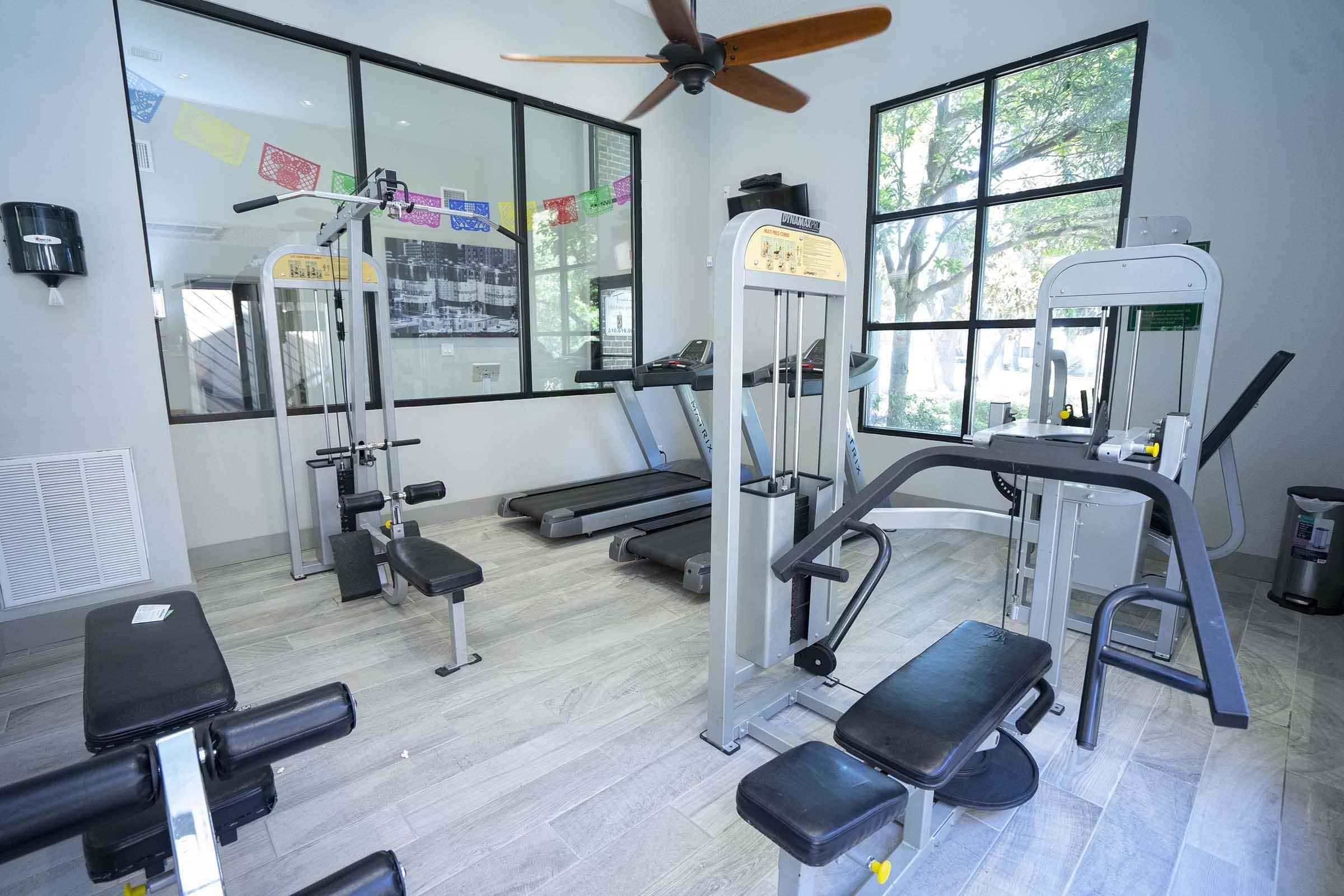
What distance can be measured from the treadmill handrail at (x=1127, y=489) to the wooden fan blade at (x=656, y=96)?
191 centimetres

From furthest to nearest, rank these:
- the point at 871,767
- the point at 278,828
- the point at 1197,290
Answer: the point at 1197,290, the point at 278,828, the point at 871,767

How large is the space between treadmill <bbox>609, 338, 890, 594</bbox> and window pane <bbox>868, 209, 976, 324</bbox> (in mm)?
1381

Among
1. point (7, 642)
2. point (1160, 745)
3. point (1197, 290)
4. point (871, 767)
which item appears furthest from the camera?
point (7, 642)

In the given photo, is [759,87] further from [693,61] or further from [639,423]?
[639,423]

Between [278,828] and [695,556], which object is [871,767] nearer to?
[278,828]

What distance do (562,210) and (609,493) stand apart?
232cm

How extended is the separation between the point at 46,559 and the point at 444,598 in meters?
1.63

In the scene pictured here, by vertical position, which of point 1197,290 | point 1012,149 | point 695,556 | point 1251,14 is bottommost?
point 695,556

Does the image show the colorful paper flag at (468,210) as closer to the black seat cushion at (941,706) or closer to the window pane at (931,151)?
the window pane at (931,151)

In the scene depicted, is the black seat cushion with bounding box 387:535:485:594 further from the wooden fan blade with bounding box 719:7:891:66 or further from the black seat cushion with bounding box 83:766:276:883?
the wooden fan blade with bounding box 719:7:891:66

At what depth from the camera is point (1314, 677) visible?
93.6 inches

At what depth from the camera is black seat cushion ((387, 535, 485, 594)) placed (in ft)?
7.58

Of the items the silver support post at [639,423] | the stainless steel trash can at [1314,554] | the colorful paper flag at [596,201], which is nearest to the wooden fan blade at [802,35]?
the silver support post at [639,423]

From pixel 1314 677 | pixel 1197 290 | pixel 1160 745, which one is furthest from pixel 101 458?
pixel 1314 677
